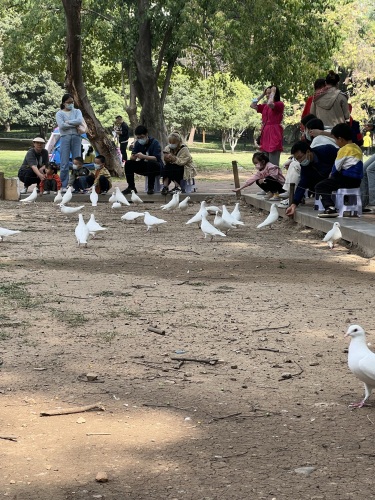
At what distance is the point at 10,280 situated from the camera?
8.55 m

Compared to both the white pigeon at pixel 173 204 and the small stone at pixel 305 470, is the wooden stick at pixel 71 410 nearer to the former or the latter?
the small stone at pixel 305 470

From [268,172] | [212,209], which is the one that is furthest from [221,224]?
[268,172]

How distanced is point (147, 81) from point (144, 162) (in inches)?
357

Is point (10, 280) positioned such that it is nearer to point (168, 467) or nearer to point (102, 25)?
point (168, 467)

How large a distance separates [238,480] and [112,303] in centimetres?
373

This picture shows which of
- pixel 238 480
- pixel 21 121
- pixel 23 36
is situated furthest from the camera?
pixel 21 121

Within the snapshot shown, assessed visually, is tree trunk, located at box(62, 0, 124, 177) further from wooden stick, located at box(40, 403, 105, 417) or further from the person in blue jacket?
wooden stick, located at box(40, 403, 105, 417)

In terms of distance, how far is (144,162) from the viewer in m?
18.3

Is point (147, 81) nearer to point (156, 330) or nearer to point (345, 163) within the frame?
point (345, 163)

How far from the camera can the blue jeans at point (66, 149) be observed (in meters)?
18.4

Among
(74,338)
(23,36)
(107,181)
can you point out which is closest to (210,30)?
(107,181)

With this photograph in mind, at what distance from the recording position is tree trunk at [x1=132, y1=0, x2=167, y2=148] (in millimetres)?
25606

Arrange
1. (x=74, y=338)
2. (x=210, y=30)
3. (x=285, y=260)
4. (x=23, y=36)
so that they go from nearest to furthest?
(x=74, y=338)
(x=285, y=260)
(x=210, y=30)
(x=23, y=36)

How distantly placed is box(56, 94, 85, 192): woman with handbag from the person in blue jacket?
113 cm
